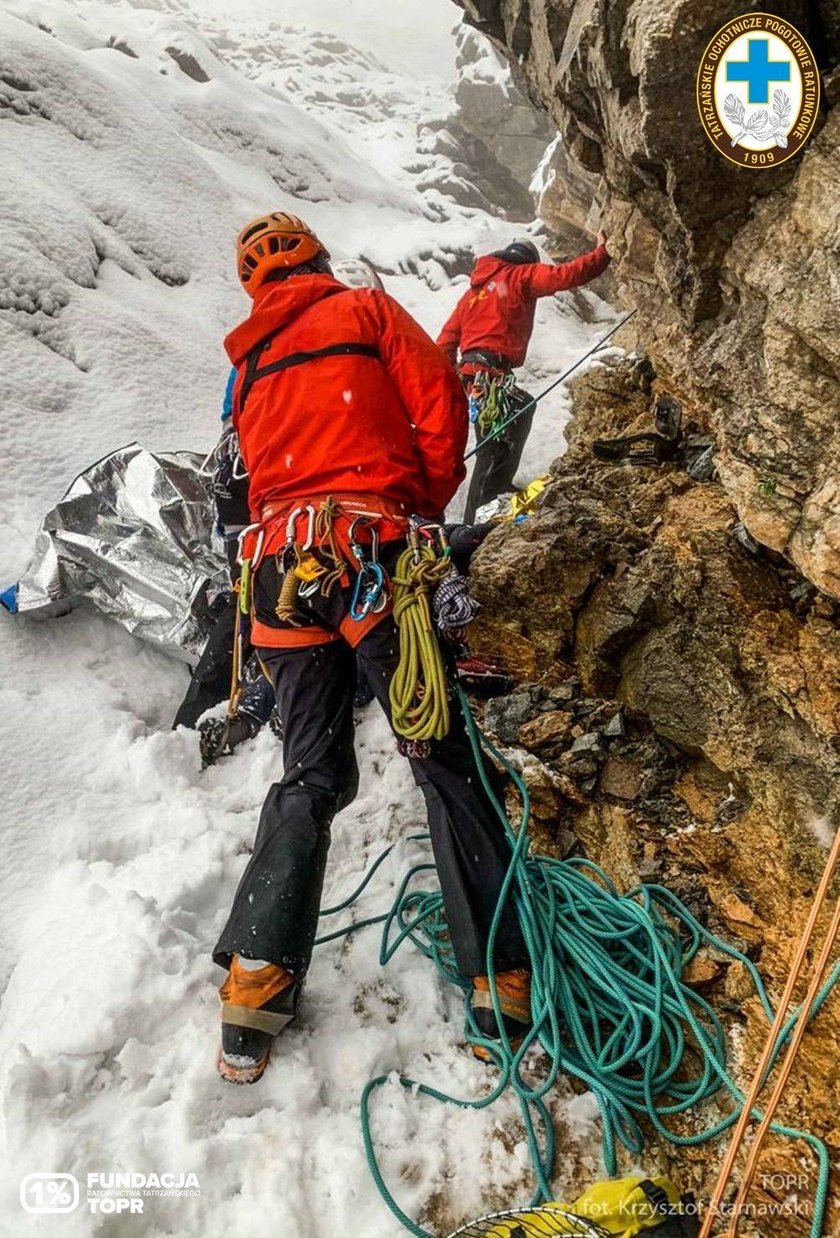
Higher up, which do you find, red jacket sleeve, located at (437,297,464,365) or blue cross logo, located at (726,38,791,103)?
blue cross logo, located at (726,38,791,103)

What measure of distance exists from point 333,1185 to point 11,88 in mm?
9149

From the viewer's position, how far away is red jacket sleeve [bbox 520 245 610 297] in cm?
410

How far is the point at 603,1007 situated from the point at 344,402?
1865mm

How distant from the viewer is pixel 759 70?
1663 millimetres

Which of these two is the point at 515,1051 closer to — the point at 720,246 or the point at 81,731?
the point at 81,731

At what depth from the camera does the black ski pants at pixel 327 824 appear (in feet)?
5.63

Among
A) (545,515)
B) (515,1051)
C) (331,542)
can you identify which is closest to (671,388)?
(545,515)

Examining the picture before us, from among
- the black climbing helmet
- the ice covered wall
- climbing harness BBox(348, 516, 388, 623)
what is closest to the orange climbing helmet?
climbing harness BBox(348, 516, 388, 623)

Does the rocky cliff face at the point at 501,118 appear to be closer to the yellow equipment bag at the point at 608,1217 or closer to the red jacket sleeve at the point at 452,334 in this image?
the red jacket sleeve at the point at 452,334

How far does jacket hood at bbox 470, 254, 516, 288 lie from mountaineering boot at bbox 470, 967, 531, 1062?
14.6 ft

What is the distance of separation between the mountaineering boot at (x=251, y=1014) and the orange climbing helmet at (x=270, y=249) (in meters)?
2.17

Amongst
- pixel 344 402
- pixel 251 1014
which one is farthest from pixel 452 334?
pixel 251 1014

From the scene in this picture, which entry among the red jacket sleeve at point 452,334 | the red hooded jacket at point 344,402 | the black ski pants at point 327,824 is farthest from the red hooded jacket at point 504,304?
the black ski pants at point 327,824

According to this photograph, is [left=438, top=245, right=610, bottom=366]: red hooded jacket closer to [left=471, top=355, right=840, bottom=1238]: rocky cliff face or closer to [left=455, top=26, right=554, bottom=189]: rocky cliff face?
[left=471, top=355, right=840, bottom=1238]: rocky cliff face
